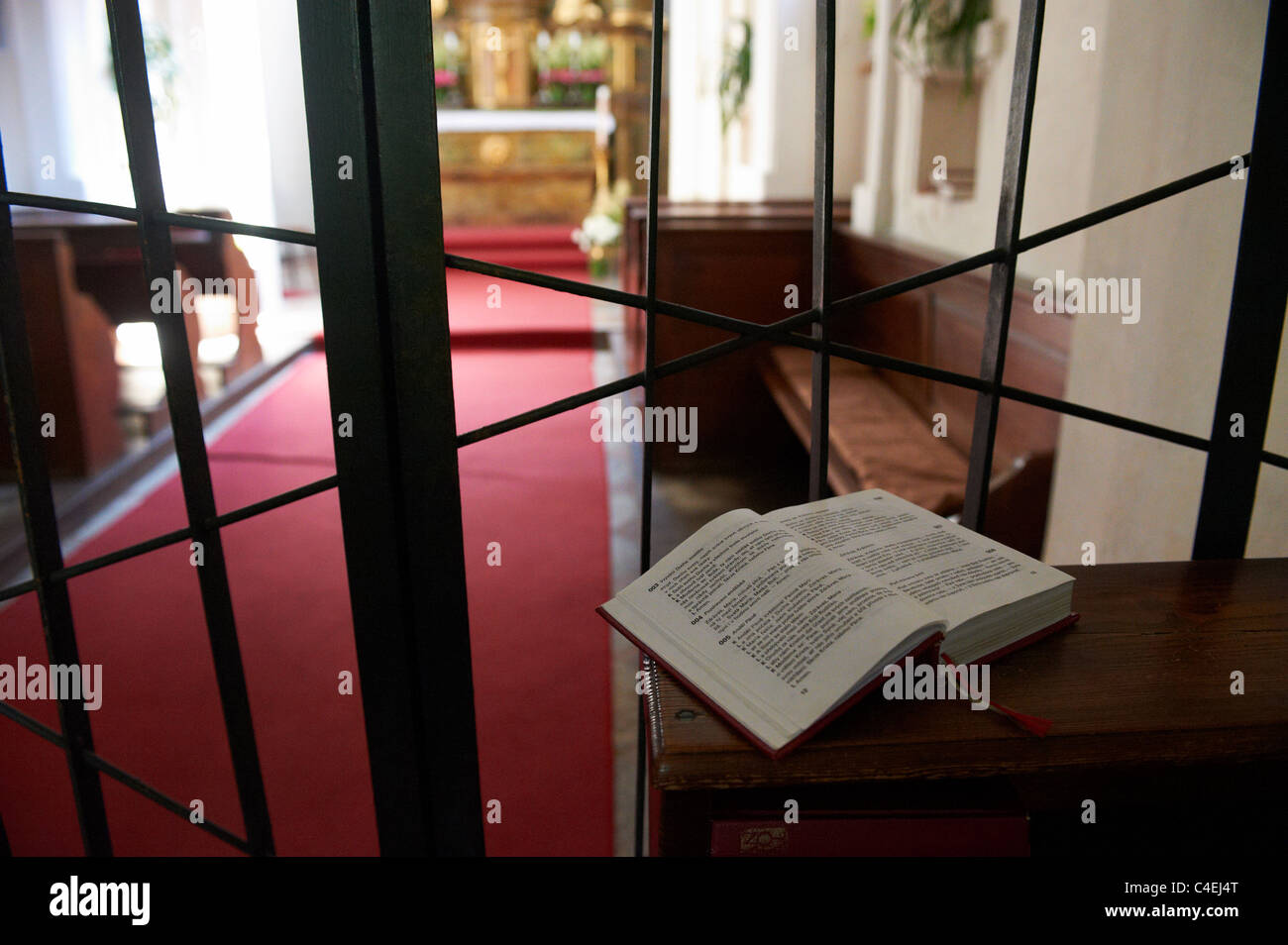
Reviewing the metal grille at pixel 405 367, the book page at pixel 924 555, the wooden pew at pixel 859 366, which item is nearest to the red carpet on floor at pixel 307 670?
the wooden pew at pixel 859 366

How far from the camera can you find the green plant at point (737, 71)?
6227 millimetres

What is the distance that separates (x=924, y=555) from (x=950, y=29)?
2879 mm

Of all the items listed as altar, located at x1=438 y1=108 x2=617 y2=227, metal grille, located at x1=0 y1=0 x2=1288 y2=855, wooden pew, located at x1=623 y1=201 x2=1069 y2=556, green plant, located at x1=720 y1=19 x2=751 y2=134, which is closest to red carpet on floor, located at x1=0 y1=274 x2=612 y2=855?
wooden pew, located at x1=623 y1=201 x2=1069 y2=556

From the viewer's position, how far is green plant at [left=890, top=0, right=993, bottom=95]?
3.19 meters

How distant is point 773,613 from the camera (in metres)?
0.85

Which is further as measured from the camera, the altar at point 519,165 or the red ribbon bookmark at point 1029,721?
the altar at point 519,165

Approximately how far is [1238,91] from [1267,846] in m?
1.08

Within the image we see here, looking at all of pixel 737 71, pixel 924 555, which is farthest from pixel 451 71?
pixel 924 555

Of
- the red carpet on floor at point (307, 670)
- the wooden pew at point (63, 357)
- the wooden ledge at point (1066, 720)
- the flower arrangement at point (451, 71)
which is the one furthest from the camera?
the flower arrangement at point (451, 71)

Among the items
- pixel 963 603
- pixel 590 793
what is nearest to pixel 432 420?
pixel 963 603

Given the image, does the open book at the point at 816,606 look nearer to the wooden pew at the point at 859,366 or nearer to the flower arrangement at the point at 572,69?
the wooden pew at the point at 859,366

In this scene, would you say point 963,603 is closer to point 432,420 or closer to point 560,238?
point 432,420

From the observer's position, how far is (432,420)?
39.7 inches

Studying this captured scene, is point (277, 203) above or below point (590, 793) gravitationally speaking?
above
